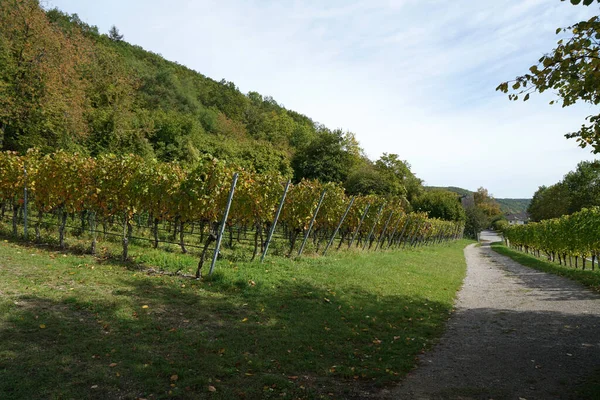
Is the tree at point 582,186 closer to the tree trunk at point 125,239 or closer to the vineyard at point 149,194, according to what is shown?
the vineyard at point 149,194

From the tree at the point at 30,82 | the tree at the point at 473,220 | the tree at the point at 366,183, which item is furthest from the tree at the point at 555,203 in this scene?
the tree at the point at 30,82

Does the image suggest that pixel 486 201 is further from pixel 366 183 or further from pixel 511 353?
pixel 511 353

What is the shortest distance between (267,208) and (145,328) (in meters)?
6.75

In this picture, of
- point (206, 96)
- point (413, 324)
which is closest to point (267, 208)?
point (413, 324)

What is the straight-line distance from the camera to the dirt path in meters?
3.84

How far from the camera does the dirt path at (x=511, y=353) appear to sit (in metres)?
3.84

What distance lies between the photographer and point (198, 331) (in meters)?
5.11

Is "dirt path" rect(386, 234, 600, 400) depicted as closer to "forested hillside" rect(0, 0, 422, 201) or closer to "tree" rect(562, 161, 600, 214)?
"forested hillside" rect(0, 0, 422, 201)

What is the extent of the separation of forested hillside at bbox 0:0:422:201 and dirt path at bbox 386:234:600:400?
264 inches

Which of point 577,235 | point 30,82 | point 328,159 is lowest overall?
point 577,235

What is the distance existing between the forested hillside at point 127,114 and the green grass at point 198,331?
3.54 metres

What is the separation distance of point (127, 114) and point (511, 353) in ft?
131

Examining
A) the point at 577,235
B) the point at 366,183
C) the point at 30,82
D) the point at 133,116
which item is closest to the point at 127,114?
the point at 133,116

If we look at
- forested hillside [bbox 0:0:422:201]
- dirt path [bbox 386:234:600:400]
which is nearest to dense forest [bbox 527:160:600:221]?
forested hillside [bbox 0:0:422:201]
